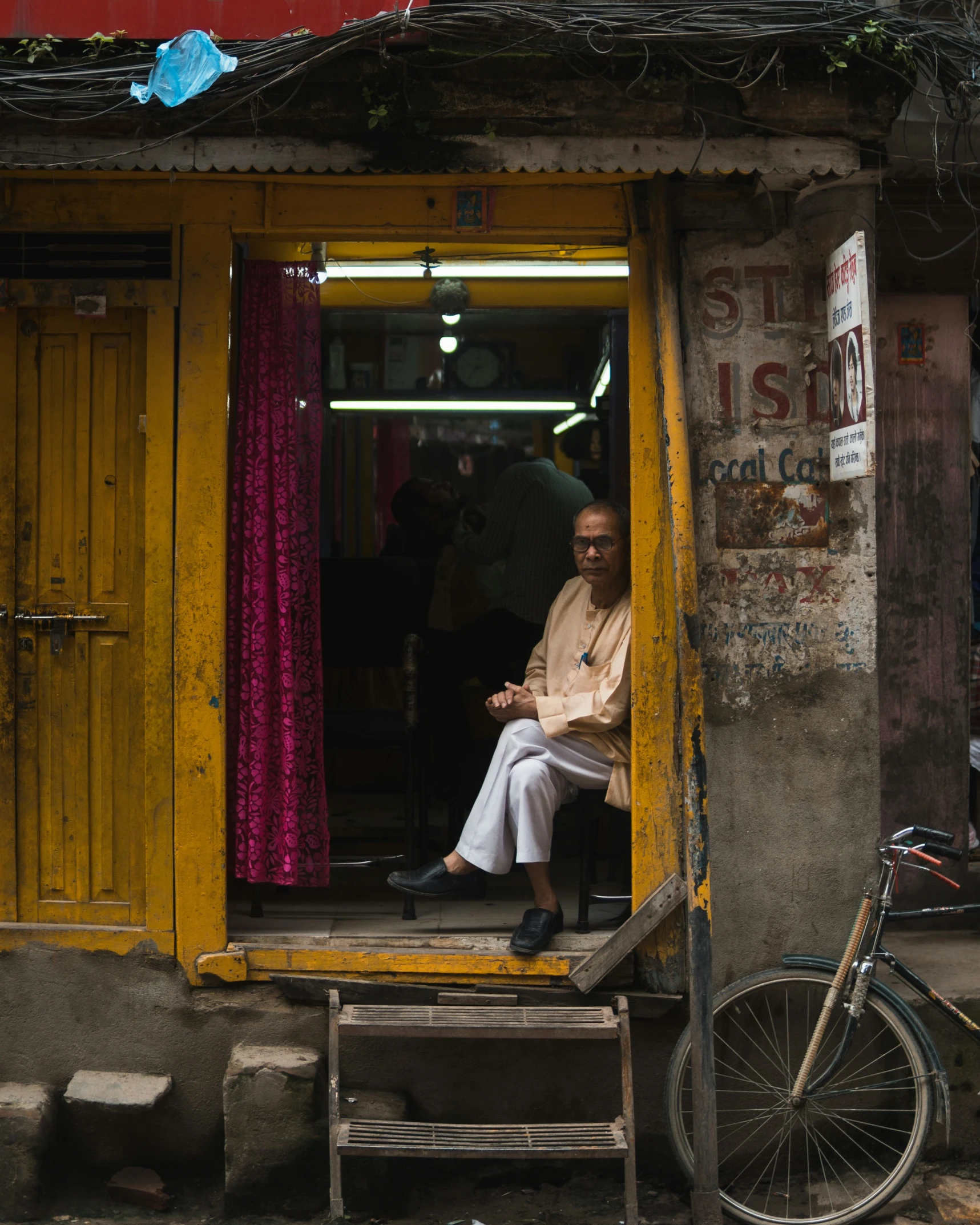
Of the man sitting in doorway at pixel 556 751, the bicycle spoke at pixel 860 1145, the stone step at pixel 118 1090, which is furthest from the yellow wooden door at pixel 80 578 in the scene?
the bicycle spoke at pixel 860 1145

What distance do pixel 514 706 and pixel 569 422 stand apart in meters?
4.17

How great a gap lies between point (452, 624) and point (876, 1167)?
3.55m

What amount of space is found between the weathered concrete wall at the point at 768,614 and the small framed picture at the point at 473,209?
77 cm

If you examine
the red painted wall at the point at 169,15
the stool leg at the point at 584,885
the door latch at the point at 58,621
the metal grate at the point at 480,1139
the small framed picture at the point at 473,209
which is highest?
the red painted wall at the point at 169,15

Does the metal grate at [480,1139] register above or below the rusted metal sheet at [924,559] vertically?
below

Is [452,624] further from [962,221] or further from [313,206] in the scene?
[962,221]

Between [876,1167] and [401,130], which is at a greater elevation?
[401,130]

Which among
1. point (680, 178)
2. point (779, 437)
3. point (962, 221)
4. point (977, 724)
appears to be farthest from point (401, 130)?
point (977, 724)

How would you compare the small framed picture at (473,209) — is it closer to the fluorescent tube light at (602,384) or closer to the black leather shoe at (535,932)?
the fluorescent tube light at (602,384)

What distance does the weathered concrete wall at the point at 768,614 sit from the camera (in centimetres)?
421

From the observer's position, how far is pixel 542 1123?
4160mm

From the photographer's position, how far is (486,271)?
5.75 m

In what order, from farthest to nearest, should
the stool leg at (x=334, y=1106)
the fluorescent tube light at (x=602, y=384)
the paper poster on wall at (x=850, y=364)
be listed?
the fluorescent tube light at (x=602, y=384) < the paper poster on wall at (x=850, y=364) < the stool leg at (x=334, y=1106)

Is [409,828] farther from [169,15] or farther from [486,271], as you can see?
[169,15]
